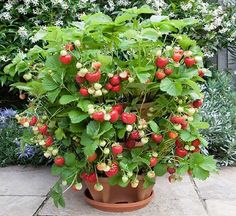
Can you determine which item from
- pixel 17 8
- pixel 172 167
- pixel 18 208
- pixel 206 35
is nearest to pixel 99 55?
pixel 172 167

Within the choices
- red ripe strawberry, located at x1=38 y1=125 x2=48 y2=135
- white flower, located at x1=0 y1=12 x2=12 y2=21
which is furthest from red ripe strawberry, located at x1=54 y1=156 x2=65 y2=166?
white flower, located at x1=0 y1=12 x2=12 y2=21

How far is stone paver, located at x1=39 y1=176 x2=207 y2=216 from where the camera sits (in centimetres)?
216

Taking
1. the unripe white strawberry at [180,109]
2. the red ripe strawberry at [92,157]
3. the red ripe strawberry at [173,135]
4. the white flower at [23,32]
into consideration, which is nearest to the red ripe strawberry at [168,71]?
the unripe white strawberry at [180,109]

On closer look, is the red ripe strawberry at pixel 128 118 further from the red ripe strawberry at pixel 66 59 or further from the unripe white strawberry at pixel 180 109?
the red ripe strawberry at pixel 66 59

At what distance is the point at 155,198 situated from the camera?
2334 mm

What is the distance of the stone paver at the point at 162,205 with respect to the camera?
7.09 ft

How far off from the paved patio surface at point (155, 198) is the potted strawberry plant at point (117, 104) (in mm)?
162

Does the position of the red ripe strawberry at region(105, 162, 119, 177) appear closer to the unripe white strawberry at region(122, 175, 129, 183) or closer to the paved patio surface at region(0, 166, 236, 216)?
the unripe white strawberry at region(122, 175, 129, 183)

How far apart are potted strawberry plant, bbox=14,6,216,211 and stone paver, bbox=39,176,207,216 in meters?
0.12

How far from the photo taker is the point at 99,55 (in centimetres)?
182

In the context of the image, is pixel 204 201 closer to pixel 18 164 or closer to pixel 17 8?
pixel 18 164

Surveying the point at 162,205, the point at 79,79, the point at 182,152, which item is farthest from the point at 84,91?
the point at 162,205

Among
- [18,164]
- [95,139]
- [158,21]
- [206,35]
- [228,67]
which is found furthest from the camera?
[228,67]

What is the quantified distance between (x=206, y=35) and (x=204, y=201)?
1769mm
